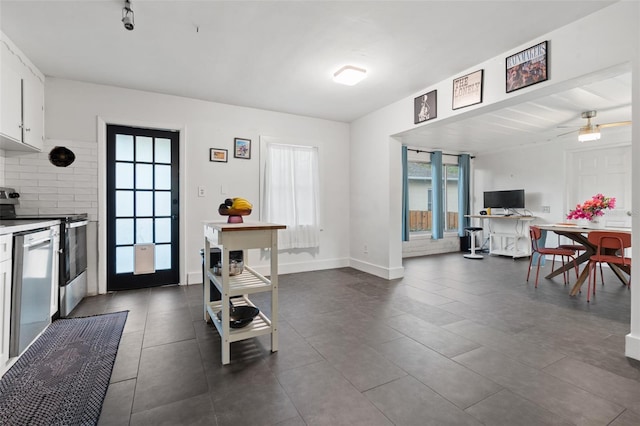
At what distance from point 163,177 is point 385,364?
360 cm

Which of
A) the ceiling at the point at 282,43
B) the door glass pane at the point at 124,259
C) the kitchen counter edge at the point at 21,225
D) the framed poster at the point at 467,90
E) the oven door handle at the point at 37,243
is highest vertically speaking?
the ceiling at the point at 282,43

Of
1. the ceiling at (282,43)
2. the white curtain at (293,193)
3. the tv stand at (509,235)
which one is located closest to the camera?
the ceiling at (282,43)

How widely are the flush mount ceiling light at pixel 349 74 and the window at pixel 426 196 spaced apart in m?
4.04

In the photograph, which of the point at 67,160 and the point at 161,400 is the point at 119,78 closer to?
the point at 67,160

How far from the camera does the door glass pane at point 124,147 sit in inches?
151

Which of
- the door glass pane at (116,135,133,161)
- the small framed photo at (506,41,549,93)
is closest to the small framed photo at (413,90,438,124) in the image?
the small framed photo at (506,41,549,93)

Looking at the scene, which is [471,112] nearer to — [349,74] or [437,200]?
[349,74]

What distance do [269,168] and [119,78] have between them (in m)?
2.10

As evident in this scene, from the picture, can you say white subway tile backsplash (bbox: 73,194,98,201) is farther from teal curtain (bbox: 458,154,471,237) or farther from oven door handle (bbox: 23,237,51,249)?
teal curtain (bbox: 458,154,471,237)

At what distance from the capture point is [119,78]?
136 inches

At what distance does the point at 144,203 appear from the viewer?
3.96 m

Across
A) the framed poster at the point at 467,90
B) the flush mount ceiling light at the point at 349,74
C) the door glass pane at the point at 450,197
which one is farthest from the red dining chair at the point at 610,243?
the door glass pane at the point at 450,197

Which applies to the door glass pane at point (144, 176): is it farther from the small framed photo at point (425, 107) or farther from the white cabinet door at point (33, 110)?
the small framed photo at point (425, 107)

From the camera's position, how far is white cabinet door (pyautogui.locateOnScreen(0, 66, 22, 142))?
2567 mm
